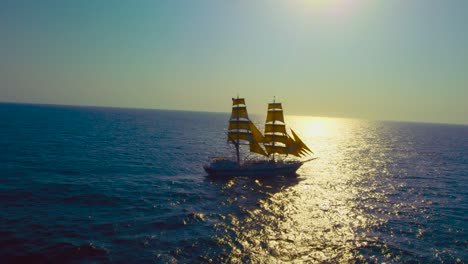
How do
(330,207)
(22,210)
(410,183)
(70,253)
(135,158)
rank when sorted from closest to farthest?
(70,253), (22,210), (330,207), (410,183), (135,158)

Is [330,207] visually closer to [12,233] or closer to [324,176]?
[324,176]

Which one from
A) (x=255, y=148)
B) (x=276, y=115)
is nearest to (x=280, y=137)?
(x=276, y=115)

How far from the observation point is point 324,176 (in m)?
59.6

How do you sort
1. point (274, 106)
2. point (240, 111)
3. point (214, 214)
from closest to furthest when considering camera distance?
point (214, 214) → point (240, 111) → point (274, 106)

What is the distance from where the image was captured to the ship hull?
54.8 meters

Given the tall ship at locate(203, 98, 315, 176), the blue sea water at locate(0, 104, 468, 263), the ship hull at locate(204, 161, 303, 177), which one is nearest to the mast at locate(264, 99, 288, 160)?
the tall ship at locate(203, 98, 315, 176)

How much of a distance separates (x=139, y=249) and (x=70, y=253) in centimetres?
569

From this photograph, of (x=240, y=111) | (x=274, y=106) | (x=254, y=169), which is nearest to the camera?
(x=254, y=169)

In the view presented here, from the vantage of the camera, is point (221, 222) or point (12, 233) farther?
point (221, 222)

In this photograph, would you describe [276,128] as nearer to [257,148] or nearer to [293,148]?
[293,148]

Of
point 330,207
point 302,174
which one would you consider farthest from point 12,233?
point 302,174

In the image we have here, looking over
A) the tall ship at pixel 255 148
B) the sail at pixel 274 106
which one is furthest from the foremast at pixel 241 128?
the sail at pixel 274 106

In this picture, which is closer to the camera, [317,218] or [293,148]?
[317,218]

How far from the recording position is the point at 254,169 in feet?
186
